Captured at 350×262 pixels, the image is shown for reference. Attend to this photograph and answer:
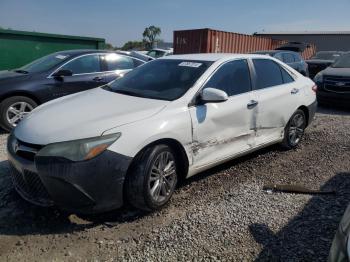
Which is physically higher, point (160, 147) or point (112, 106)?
point (112, 106)

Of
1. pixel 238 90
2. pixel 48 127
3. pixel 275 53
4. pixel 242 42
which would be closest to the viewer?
pixel 48 127

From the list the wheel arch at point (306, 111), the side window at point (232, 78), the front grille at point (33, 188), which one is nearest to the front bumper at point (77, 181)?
the front grille at point (33, 188)

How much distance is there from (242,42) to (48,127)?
1710 centimetres

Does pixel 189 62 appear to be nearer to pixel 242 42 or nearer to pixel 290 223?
pixel 290 223

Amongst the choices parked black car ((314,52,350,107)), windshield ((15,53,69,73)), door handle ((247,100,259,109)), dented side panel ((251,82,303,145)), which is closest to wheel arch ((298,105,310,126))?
dented side panel ((251,82,303,145))

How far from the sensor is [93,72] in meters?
7.12

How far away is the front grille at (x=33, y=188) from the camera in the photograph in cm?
308

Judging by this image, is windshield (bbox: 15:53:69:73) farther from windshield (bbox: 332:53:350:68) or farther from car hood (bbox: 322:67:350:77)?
windshield (bbox: 332:53:350:68)

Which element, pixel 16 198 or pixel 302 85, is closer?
pixel 16 198

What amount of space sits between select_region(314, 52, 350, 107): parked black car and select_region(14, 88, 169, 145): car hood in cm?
670

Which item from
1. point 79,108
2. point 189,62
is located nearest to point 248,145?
point 189,62

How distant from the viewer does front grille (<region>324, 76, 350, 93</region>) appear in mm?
8742

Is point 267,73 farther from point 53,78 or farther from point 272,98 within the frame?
point 53,78

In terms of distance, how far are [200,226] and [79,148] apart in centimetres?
128
